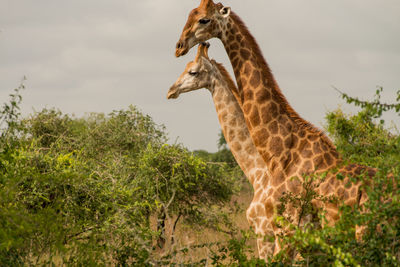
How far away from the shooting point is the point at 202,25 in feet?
24.0

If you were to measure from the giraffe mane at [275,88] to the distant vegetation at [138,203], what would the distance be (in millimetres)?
513

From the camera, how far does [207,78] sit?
313 inches

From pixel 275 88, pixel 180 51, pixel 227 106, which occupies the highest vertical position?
pixel 180 51

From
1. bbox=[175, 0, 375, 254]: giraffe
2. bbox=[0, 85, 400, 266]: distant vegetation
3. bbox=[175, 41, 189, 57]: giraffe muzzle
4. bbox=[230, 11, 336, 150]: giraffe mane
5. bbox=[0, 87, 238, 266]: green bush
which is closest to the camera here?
bbox=[0, 85, 400, 266]: distant vegetation

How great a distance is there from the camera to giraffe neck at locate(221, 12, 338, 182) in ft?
21.3

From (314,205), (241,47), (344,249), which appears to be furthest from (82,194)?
(344,249)

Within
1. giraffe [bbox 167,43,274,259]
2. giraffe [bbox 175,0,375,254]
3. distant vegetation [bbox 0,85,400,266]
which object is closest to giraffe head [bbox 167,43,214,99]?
giraffe [bbox 167,43,274,259]

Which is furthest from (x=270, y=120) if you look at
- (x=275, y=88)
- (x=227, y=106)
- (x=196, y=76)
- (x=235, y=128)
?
(x=196, y=76)

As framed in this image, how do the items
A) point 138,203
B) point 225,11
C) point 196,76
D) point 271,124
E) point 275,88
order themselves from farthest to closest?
1. point 138,203
2. point 196,76
3. point 225,11
4. point 275,88
5. point 271,124

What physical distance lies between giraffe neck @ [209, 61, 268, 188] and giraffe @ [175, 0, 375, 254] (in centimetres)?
25

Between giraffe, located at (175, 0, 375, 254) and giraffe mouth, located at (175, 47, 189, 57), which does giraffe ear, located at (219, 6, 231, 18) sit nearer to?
giraffe, located at (175, 0, 375, 254)

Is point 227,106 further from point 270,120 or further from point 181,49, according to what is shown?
point 181,49

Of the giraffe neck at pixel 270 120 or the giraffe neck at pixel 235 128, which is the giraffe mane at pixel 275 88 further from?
the giraffe neck at pixel 235 128

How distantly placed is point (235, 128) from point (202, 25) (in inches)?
63.1
